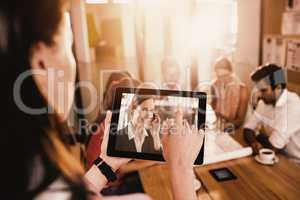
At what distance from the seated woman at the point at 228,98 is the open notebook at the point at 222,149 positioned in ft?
1.44

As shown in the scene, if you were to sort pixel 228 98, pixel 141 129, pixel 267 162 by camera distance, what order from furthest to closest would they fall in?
pixel 228 98, pixel 267 162, pixel 141 129

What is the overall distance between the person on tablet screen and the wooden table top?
1.21ft

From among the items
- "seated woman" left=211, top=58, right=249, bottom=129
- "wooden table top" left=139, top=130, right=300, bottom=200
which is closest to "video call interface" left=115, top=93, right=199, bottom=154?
"wooden table top" left=139, top=130, right=300, bottom=200

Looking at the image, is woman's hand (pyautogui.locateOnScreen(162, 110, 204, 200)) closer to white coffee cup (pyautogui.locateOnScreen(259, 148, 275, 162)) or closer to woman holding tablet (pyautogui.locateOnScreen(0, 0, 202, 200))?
woman holding tablet (pyautogui.locateOnScreen(0, 0, 202, 200))

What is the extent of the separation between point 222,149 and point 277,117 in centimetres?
53

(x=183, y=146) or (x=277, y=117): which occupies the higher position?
(x=183, y=146)

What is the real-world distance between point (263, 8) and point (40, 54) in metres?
2.78

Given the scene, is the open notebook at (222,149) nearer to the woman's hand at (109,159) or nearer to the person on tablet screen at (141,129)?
the person on tablet screen at (141,129)

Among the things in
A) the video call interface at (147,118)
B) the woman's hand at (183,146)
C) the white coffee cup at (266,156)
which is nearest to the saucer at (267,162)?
the white coffee cup at (266,156)

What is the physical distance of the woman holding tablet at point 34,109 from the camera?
442 millimetres

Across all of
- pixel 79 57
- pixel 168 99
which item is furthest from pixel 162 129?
pixel 79 57

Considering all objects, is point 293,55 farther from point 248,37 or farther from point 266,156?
point 266,156

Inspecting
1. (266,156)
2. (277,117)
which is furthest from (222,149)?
(277,117)

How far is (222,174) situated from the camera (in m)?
1.44
